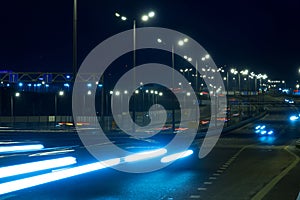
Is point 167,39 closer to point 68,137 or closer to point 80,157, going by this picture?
point 68,137

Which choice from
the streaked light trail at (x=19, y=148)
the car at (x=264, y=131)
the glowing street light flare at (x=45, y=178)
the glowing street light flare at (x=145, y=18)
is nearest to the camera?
the glowing street light flare at (x=45, y=178)

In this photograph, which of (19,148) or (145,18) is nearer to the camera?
(19,148)

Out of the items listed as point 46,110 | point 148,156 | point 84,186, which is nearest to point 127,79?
point 46,110

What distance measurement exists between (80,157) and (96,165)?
1.51 m

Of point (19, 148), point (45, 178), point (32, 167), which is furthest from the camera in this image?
point (19, 148)

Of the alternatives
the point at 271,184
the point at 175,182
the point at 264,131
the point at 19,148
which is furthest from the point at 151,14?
the point at 264,131

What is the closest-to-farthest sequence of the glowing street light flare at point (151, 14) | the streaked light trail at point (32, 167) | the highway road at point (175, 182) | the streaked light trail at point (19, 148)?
the streaked light trail at point (32, 167) < the highway road at point (175, 182) < the streaked light trail at point (19, 148) < the glowing street light flare at point (151, 14)

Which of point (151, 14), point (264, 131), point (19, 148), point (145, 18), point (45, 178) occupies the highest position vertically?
point (151, 14)

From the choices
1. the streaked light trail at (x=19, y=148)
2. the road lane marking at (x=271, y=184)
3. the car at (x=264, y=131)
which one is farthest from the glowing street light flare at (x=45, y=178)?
the car at (x=264, y=131)

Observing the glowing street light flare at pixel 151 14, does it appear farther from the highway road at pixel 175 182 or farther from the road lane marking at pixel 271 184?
the road lane marking at pixel 271 184

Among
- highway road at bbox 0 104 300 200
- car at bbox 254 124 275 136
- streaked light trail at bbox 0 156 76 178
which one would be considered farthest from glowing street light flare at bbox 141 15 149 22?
car at bbox 254 124 275 136

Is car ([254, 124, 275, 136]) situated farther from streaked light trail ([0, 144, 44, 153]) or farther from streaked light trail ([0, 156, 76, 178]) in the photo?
streaked light trail ([0, 156, 76, 178])

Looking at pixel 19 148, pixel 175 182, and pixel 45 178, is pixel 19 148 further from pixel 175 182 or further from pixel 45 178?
pixel 45 178

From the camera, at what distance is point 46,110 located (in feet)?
368
